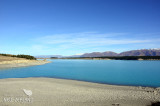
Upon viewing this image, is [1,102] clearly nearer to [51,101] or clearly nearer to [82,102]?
[51,101]

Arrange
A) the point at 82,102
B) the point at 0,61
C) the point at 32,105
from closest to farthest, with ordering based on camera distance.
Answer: the point at 32,105 → the point at 82,102 → the point at 0,61

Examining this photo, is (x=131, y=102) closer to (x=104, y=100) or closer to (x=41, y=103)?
(x=104, y=100)

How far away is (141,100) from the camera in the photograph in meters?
9.11

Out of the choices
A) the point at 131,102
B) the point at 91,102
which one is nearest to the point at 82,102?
the point at 91,102

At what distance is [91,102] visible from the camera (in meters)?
8.60

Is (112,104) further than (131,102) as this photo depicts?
No

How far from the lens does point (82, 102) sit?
860 centimetres

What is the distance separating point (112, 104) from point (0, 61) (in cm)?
4592

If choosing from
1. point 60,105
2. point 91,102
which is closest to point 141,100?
point 91,102

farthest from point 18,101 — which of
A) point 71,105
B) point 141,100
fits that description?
point 141,100

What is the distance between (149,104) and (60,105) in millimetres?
5458

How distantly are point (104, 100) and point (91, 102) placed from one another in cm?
100

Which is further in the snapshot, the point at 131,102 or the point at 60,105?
the point at 131,102

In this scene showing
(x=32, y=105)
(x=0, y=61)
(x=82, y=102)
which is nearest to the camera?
(x=32, y=105)
